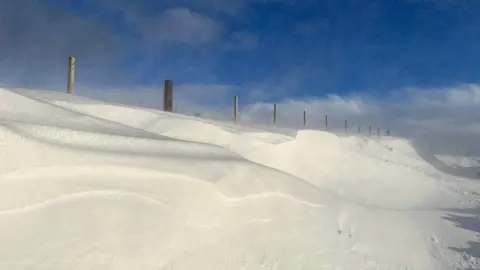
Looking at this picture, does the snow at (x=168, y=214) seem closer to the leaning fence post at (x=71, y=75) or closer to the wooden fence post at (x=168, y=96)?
the leaning fence post at (x=71, y=75)

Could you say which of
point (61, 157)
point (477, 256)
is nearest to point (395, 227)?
point (477, 256)

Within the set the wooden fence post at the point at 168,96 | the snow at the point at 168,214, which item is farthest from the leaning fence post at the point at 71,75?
the snow at the point at 168,214

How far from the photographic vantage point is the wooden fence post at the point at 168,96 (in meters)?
7.96

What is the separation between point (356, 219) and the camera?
3.84 m

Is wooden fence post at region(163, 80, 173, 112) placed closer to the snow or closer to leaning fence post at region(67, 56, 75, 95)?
leaning fence post at region(67, 56, 75, 95)

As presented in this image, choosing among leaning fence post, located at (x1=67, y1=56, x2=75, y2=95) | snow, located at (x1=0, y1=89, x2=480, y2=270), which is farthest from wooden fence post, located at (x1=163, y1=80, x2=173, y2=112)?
snow, located at (x1=0, y1=89, x2=480, y2=270)

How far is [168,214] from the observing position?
2744mm

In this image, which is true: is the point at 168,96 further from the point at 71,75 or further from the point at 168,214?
the point at 168,214

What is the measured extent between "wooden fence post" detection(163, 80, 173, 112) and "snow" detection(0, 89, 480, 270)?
13.9 feet

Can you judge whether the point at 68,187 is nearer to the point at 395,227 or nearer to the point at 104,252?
the point at 104,252

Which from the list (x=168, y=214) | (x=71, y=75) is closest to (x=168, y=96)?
(x=71, y=75)

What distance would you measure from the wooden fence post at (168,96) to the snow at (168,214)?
4236 mm

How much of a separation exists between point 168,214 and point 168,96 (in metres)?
5.64

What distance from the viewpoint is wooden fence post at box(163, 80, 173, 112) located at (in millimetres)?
7961
